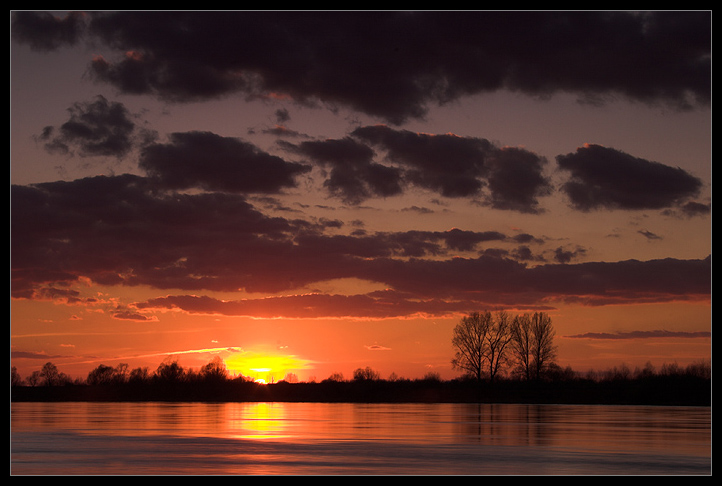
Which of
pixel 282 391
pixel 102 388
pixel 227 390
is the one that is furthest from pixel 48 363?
pixel 282 391

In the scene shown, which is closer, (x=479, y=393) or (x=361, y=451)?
(x=361, y=451)

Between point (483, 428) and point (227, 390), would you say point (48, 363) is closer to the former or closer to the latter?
point (227, 390)

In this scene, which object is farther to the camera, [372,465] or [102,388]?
[102,388]

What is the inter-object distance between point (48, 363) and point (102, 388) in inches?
918

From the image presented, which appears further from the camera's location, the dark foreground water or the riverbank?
the riverbank

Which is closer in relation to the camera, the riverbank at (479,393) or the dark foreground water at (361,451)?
the dark foreground water at (361,451)

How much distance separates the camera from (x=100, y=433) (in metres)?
43.0

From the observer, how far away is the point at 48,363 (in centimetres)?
18800

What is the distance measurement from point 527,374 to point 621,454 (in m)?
107
